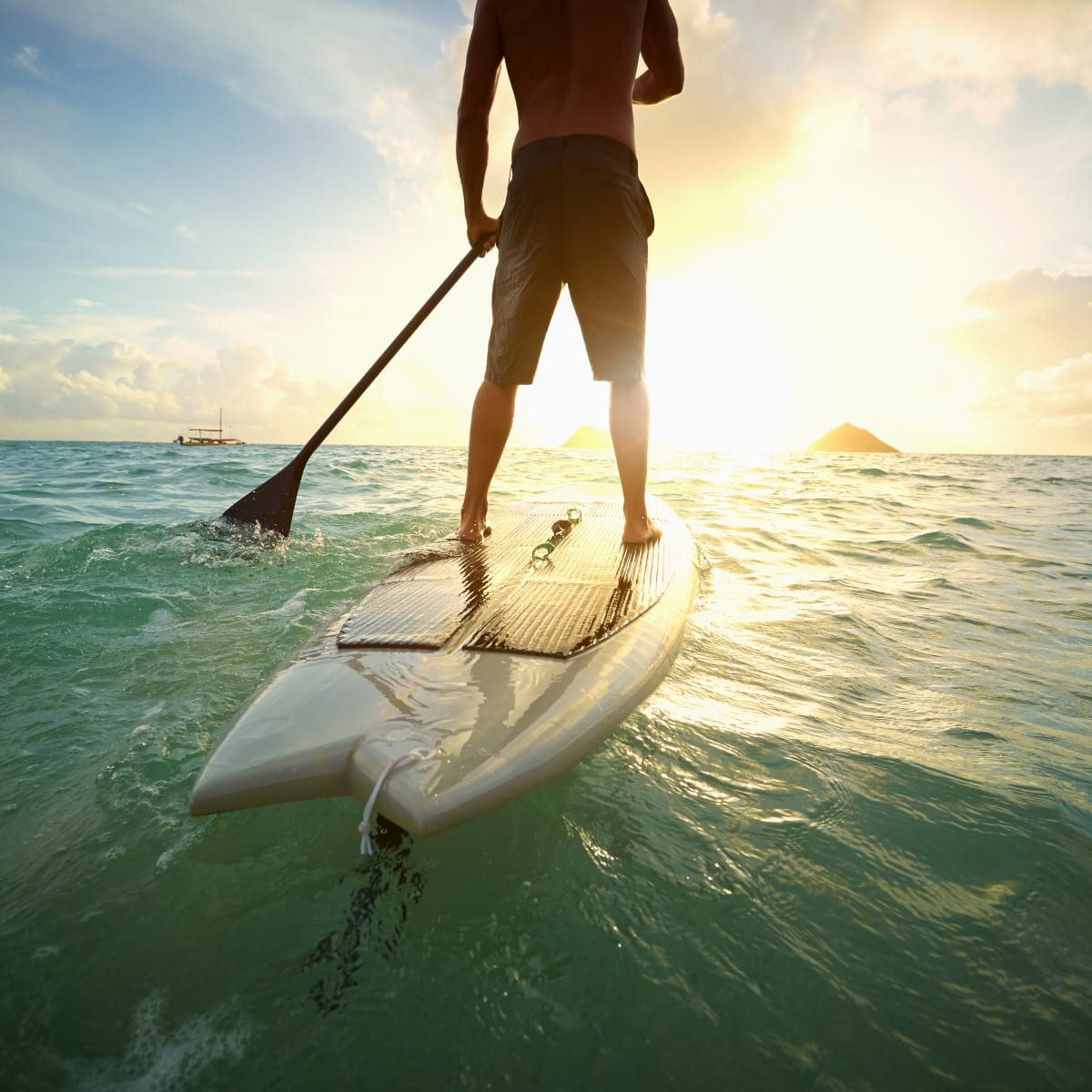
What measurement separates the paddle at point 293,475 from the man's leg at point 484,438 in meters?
1.19

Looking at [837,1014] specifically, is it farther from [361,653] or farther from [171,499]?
[171,499]

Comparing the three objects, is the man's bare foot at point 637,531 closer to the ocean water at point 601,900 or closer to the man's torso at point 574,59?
the ocean water at point 601,900

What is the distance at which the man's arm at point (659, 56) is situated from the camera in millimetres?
2682

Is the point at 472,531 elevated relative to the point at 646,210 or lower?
lower

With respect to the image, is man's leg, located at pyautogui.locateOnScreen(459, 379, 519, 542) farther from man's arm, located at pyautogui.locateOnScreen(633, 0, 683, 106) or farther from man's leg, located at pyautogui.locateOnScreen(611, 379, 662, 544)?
man's arm, located at pyautogui.locateOnScreen(633, 0, 683, 106)

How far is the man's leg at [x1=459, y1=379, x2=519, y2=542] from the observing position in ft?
9.21

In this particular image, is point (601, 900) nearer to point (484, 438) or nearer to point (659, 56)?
point (484, 438)

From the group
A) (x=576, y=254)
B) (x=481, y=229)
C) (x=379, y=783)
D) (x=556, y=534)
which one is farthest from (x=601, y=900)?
(x=481, y=229)

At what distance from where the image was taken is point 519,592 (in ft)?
6.94

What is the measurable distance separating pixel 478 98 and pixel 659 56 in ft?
2.94

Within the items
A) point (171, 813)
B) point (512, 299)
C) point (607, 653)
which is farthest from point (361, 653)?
point (512, 299)

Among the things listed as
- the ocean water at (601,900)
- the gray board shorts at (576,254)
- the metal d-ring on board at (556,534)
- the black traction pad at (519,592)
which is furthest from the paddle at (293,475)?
the ocean water at (601,900)

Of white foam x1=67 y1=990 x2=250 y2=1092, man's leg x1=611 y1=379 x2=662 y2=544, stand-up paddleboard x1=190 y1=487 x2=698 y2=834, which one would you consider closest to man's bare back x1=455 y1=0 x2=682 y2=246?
man's leg x1=611 y1=379 x2=662 y2=544

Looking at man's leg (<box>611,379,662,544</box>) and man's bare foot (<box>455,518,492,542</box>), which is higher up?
man's leg (<box>611,379,662,544</box>)
